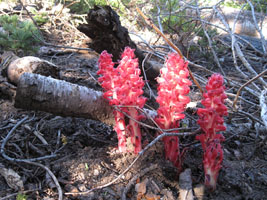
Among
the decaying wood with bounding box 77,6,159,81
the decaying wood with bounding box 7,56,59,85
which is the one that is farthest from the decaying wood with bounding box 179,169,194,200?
the decaying wood with bounding box 7,56,59,85

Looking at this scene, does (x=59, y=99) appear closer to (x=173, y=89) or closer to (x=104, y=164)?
(x=104, y=164)

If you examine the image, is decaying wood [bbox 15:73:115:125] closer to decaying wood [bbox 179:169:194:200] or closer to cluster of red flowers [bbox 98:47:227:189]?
cluster of red flowers [bbox 98:47:227:189]

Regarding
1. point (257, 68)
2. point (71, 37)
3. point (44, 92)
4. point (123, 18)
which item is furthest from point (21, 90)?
point (123, 18)

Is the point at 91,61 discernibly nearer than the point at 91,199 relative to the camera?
No

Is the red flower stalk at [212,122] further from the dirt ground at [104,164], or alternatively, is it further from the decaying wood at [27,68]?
the decaying wood at [27,68]

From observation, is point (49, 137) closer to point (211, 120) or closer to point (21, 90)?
point (21, 90)

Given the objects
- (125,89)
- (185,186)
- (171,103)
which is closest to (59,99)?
(125,89)
